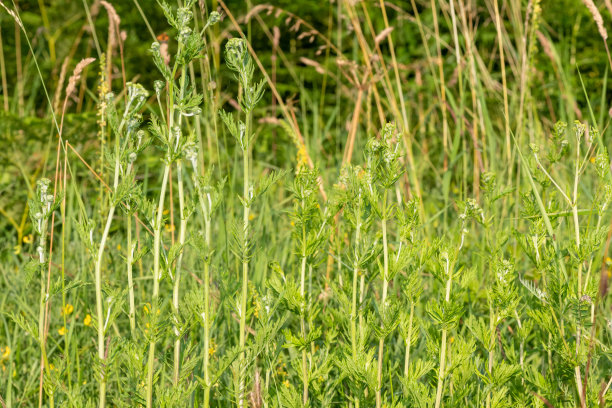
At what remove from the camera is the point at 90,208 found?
9.93ft

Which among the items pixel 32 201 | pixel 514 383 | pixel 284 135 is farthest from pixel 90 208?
pixel 514 383

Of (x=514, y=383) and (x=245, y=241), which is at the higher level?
(x=245, y=241)

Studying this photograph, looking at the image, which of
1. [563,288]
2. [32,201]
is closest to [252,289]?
[32,201]

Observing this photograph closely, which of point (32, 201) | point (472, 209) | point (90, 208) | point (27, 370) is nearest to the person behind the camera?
point (32, 201)

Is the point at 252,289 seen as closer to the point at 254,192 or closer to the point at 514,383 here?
the point at 254,192

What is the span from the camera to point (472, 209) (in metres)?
1.17

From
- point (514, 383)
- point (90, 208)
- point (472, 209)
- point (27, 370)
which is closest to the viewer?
point (472, 209)

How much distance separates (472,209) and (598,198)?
282mm

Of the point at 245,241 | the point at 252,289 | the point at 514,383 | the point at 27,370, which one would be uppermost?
the point at 245,241

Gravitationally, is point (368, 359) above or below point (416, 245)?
below

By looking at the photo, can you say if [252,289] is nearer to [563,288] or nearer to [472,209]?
[472,209]

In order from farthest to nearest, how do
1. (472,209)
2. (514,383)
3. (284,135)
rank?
(284,135) < (514,383) < (472,209)

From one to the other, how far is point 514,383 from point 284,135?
277 centimetres

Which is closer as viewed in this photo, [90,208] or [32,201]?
[32,201]
